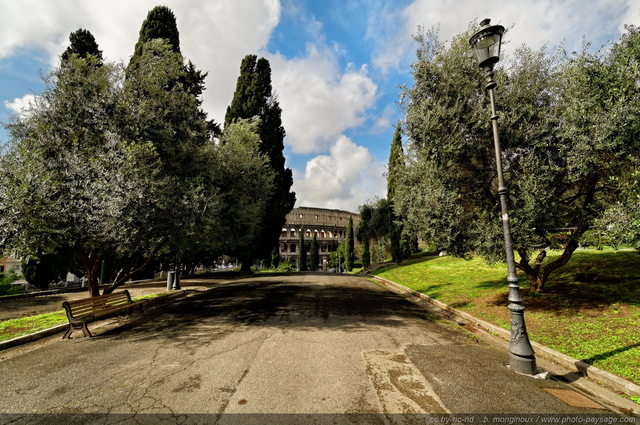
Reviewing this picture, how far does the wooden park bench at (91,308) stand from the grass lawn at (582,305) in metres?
10.9

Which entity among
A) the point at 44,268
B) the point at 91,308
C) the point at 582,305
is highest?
the point at 44,268

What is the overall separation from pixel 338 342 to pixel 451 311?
18.3 ft

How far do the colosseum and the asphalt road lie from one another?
235 feet

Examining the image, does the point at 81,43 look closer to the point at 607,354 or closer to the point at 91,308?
the point at 91,308

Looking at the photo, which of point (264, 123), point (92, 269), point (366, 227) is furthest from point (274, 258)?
point (92, 269)

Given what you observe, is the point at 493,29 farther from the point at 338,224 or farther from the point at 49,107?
the point at 338,224

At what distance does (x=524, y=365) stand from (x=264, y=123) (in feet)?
92.2

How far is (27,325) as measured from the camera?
304 inches

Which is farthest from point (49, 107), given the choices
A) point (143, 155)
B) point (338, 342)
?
point (338, 342)

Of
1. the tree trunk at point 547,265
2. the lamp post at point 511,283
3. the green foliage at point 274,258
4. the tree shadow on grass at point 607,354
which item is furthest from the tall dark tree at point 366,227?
the lamp post at point 511,283

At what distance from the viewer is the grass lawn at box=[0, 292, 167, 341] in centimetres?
693

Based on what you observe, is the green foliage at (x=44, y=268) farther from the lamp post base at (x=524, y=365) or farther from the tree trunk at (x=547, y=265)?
the tree trunk at (x=547, y=265)

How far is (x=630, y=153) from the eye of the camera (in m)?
6.63

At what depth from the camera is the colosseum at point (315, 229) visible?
266 ft
